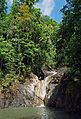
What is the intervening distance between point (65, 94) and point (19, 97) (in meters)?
6.88

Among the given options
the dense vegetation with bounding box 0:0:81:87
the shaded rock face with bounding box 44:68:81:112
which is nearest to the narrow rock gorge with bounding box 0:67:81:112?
the shaded rock face with bounding box 44:68:81:112

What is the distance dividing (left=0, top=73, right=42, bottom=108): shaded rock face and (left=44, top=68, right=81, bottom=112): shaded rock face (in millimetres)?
2264

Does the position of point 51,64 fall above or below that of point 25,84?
above

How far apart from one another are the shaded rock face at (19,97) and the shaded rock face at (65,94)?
2.26 m

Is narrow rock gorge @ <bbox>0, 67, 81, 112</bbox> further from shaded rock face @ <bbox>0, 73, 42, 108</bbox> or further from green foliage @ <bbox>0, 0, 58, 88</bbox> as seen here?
Answer: green foliage @ <bbox>0, 0, 58, 88</bbox>

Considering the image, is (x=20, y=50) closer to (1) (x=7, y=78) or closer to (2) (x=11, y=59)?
(2) (x=11, y=59)

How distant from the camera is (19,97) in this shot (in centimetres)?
1652

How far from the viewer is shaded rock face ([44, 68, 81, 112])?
995 cm

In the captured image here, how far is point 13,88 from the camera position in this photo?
56.3ft

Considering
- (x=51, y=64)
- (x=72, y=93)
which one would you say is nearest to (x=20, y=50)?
(x=51, y=64)

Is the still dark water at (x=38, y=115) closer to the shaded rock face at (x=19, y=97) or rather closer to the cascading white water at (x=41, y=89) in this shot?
the shaded rock face at (x=19, y=97)

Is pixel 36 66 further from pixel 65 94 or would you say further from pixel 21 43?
pixel 65 94

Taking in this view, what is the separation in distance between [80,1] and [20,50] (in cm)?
1757

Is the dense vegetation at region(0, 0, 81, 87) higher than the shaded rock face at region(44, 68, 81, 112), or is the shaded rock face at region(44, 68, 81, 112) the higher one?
the dense vegetation at region(0, 0, 81, 87)
